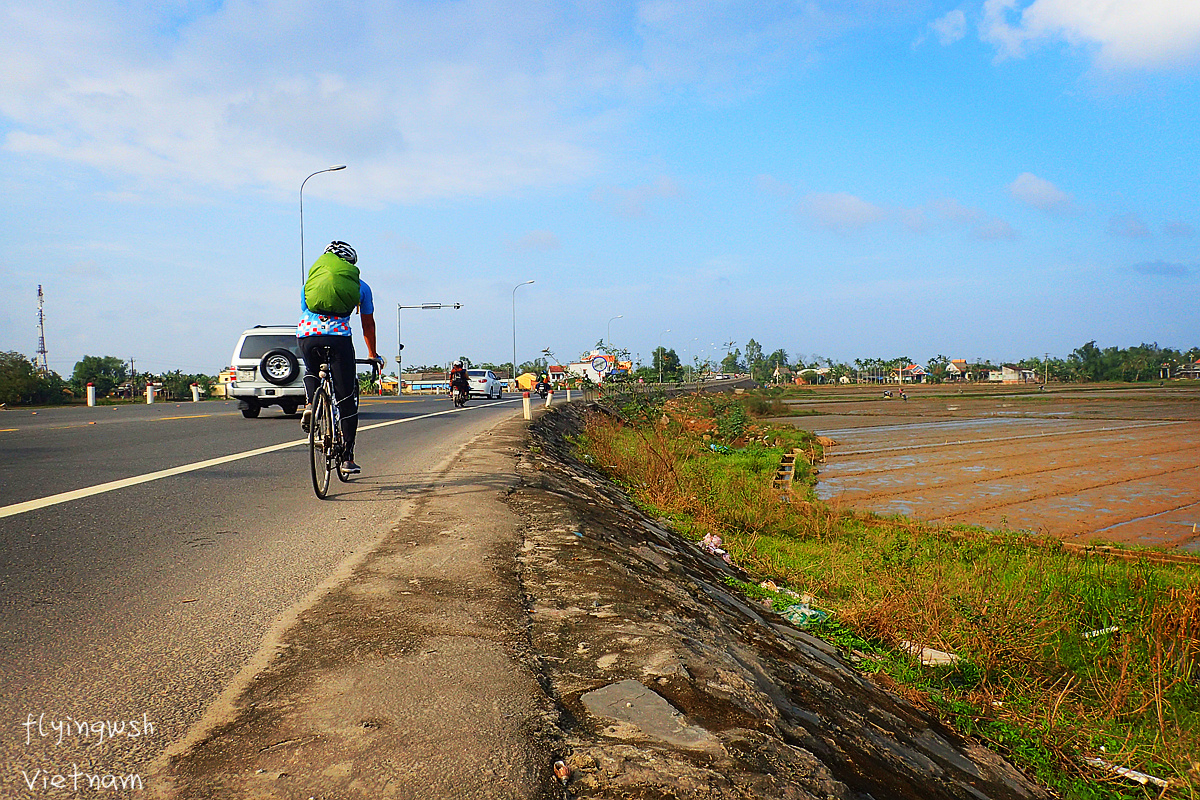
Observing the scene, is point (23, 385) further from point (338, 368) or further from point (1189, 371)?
point (1189, 371)

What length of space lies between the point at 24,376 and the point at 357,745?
147 ft

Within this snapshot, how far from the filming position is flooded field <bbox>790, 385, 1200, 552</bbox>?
18.3m

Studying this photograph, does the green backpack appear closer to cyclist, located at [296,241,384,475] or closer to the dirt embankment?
cyclist, located at [296,241,384,475]

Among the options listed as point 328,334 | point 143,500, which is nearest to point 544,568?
point 328,334

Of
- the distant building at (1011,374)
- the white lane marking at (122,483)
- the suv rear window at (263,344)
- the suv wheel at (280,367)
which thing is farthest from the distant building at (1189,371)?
the white lane marking at (122,483)

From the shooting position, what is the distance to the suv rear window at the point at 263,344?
16109 mm

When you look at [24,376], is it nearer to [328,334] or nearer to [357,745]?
[328,334]

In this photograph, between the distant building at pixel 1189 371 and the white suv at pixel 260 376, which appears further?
the distant building at pixel 1189 371

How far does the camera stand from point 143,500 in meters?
6.13

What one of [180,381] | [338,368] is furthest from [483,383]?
[180,381]

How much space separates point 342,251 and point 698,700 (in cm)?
511

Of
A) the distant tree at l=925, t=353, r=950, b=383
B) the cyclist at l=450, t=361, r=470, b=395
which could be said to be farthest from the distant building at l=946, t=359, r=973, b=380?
the cyclist at l=450, t=361, r=470, b=395

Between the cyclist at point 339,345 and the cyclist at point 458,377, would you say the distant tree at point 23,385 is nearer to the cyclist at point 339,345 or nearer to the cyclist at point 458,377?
the cyclist at point 458,377

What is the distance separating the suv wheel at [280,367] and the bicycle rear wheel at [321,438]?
24.9ft
